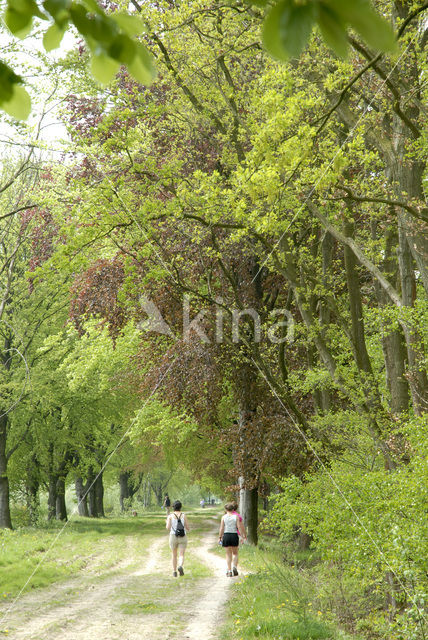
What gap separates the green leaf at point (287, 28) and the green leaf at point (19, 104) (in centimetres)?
71

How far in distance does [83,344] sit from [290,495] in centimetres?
1495

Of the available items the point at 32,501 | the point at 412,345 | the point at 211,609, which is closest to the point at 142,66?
the point at 412,345

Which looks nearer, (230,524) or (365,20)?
(365,20)

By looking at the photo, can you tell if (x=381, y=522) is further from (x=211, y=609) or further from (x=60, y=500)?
(x=60, y=500)

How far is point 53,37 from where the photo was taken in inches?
63.1

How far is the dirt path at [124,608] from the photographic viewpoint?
8289mm

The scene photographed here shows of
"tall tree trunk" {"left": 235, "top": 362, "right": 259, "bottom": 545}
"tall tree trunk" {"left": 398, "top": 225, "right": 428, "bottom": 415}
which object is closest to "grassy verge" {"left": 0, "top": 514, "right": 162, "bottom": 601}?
"tall tree trunk" {"left": 235, "top": 362, "right": 259, "bottom": 545}

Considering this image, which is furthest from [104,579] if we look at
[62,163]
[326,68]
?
[326,68]

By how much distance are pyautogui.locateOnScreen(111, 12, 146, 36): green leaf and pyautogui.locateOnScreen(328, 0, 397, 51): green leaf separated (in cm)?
53

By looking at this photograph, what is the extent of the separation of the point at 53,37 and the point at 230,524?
11631 millimetres

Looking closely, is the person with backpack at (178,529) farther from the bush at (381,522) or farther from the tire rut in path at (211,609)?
the bush at (381,522)

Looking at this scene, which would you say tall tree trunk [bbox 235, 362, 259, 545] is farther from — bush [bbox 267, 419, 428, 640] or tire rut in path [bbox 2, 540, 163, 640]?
bush [bbox 267, 419, 428, 640]

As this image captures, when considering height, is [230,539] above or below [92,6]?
below

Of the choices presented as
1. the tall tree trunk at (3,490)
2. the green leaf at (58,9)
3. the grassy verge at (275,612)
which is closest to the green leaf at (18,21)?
the green leaf at (58,9)
